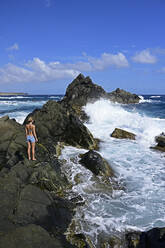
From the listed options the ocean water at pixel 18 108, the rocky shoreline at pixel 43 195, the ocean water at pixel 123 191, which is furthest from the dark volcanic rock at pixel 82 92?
the rocky shoreline at pixel 43 195

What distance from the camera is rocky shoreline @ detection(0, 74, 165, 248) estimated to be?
405 cm

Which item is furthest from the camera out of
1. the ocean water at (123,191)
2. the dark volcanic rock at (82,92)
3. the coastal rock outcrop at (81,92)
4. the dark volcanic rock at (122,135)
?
the dark volcanic rock at (82,92)

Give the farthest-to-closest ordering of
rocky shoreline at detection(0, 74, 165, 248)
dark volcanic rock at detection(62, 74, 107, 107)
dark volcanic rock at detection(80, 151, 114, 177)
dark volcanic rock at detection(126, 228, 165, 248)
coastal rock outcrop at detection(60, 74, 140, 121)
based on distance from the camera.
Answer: dark volcanic rock at detection(62, 74, 107, 107) < coastal rock outcrop at detection(60, 74, 140, 121) < dark volcanic rock at detection(80, 151, 114, 177) < dark volcanic rock at detection(126, 228, 165, 248) < rocky shoreline at detection(0, 74, 165, 248)

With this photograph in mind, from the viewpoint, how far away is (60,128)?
13461 millimetres

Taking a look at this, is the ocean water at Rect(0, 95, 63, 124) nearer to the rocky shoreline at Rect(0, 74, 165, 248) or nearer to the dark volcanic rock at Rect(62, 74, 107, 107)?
the dark volcanic rock at Rect(62, 74, 107, 107)

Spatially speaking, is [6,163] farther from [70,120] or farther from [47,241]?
[70,120]

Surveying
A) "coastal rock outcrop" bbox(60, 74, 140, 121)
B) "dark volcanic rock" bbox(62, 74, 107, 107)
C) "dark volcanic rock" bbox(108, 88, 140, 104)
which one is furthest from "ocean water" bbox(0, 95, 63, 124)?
"dark volcanic rock" bbox(108, 88, 140, 104)

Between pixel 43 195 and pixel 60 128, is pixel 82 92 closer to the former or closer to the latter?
pixel 60 128

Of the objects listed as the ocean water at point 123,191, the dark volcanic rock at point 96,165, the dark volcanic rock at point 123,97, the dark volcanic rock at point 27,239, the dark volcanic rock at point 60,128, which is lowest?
the ocean water at point 123,191

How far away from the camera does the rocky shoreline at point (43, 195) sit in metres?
4.05

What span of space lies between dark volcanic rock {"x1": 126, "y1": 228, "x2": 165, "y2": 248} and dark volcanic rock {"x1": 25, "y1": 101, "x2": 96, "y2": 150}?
728cm

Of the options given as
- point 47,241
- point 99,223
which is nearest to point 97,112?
point 99,223

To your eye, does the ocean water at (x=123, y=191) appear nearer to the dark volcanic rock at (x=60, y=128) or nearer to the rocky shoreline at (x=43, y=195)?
the rocky shoreline at (x=43, y=195)

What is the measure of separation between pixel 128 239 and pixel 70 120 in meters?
9.30
